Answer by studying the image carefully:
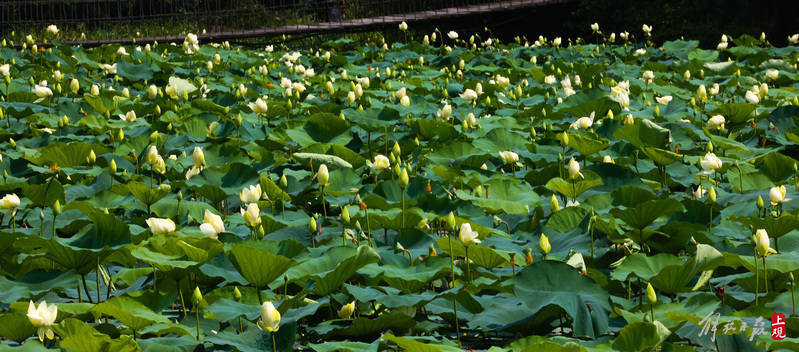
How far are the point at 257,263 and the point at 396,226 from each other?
648 millimetres

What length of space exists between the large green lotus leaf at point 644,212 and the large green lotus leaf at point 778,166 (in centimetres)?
78

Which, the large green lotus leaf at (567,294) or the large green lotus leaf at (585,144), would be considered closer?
the large green lotus leaf at (567,294)

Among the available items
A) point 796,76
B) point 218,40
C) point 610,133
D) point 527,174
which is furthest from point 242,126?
point 218,40

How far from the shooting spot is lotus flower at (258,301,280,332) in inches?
59.9

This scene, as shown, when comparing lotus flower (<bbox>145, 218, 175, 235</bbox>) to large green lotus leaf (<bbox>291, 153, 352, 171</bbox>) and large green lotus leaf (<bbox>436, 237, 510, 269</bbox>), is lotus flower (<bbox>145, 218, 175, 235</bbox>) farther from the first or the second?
large green lotus leaf (<bbox>291, 153, 352, 171</bbox>)

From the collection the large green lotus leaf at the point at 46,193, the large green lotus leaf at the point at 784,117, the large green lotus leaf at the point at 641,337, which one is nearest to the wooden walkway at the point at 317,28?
the large green lotus leaf at the point at 784,117

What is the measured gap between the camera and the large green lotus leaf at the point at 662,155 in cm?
269

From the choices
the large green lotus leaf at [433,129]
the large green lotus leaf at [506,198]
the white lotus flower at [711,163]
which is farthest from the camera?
the large green lotus leaf at [433,129]

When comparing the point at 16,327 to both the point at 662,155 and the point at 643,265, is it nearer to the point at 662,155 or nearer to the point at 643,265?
the point at 643,265

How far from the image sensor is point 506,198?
2592mm

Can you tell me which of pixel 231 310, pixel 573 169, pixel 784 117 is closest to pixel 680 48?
pixel 784 117

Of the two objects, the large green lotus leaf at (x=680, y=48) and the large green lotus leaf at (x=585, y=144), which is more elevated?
the large green lotus leaf at (x=585, y=144)

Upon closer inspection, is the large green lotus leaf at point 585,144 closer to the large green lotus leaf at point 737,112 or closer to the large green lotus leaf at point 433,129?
the large green lotus leaf at point 433,129

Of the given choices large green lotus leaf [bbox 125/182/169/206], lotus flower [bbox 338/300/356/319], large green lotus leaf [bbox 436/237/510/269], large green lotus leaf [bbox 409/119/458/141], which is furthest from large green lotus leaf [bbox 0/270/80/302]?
large green lotus leaf [bbox 409/119/458/141]
